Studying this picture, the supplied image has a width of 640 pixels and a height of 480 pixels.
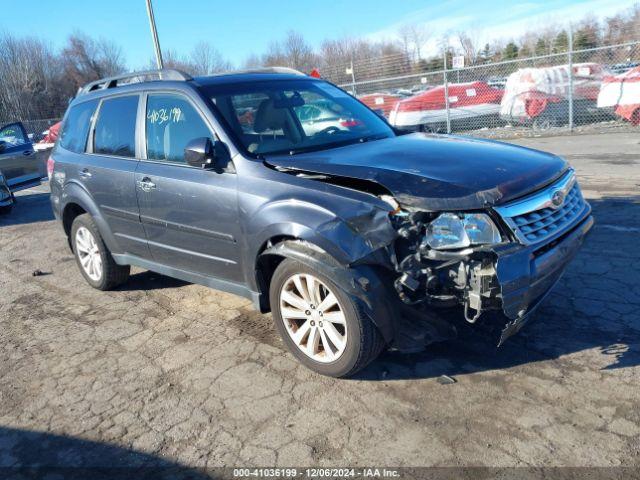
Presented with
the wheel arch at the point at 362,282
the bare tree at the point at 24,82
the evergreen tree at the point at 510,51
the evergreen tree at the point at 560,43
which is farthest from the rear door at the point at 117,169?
the bare tree at the point at 24,82

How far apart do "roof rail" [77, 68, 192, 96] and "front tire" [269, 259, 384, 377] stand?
1964 millimetres

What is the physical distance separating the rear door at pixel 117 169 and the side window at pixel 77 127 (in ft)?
0.50

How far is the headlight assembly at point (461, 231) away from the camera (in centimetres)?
304

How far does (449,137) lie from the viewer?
175 inches

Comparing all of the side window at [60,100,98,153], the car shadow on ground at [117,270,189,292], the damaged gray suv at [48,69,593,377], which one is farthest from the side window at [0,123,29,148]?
the damaged gray suv at [48,69,593,377]

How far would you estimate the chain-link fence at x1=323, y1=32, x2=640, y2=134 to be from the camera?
44.7 ft

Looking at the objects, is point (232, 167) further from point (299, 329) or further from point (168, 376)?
point (168, 376)

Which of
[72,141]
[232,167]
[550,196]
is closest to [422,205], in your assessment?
[550,196]

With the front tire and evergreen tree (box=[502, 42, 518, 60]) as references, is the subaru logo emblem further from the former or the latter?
evergreen tree (box=[502, 42, 518, 60])

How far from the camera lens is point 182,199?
13.6 feet

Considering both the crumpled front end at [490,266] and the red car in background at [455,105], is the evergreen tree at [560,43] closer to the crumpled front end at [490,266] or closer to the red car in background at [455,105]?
the red car in background at [455,105]

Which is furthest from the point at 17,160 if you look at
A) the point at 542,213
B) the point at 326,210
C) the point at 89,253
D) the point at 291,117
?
the point at 542,213

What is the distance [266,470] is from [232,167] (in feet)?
6.50

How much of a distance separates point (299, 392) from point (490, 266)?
4.54ft
